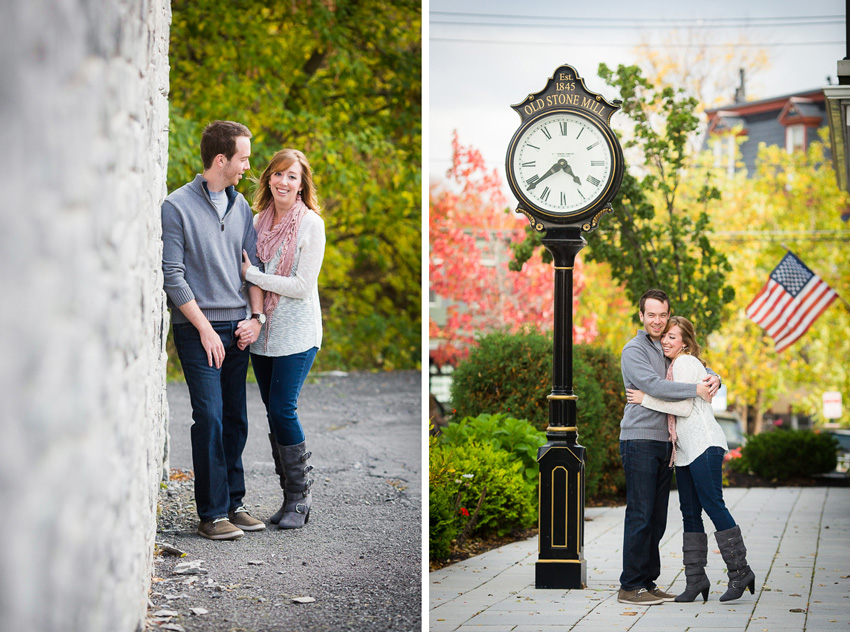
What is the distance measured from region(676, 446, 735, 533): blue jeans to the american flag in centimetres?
763

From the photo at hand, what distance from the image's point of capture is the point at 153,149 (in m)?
4.39

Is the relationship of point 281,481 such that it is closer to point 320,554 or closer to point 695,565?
point 320,554

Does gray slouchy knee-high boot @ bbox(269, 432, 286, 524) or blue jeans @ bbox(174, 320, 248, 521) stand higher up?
blue jeans @ bbox(174, 320, 248, 521)

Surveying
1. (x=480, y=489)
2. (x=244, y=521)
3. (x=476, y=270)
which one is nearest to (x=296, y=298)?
(x=244, y=521)

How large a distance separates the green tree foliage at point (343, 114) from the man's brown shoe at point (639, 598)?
9585 mm

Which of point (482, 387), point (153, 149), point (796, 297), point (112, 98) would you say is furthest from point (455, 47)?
point (112, 98)

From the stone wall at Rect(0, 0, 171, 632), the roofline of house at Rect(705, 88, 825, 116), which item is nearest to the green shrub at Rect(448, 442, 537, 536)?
the stone wall at Rect(0, 0, 171, 632)

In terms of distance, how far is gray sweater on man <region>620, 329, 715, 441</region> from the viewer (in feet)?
17.4

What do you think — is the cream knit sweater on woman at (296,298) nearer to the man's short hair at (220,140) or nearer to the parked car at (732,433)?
the man's short hair at (220,140)

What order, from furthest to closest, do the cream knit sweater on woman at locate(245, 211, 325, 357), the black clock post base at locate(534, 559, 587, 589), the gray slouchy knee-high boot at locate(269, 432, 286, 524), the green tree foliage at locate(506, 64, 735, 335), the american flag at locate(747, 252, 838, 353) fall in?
the american flag at locate(747, 252, 838, 353) → the green tree foliage at locate(506, 64, 735, 335) → the black clock post base at locate(534, 559, 587, 589) → the gray slouchy knee-high boot at locate(269, 432, 286, 524) → the cream knit sweater on woman at locate(245, 211, 325, 357)

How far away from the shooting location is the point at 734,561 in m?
5.32

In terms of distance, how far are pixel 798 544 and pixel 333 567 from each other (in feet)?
14.3

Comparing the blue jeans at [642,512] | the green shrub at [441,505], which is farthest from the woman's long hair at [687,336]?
the green shrub at [441,505]

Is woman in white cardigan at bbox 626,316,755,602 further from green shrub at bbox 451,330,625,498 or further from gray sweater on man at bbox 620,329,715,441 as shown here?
green shrub at bbox 451,330,625,498
